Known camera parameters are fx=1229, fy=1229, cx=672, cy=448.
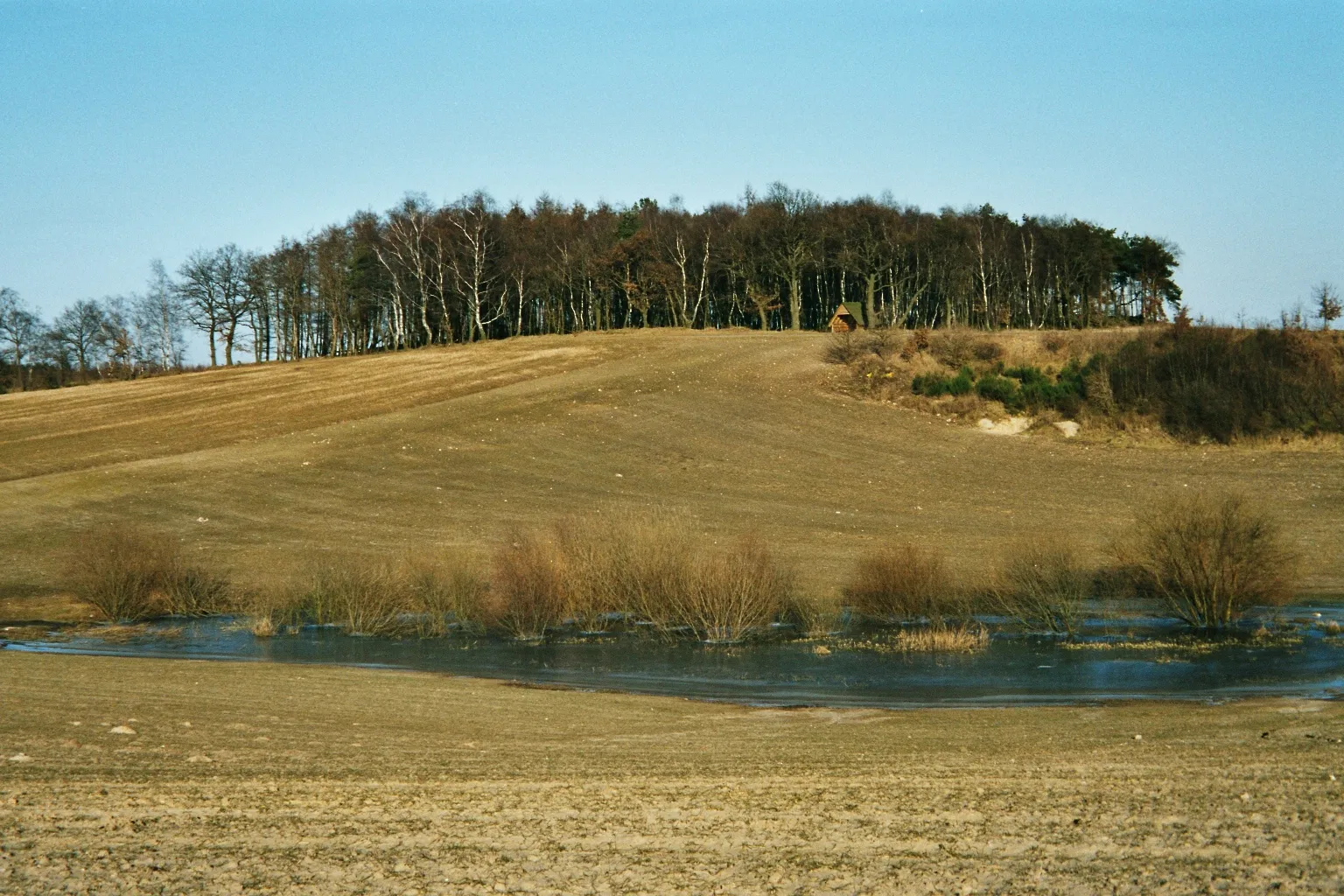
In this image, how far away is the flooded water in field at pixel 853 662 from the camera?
20641 mm

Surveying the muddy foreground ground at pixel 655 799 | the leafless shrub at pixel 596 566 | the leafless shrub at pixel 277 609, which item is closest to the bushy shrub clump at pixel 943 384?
the leafless shrub at pixel 596 566

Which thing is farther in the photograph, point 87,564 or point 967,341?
point 967,341

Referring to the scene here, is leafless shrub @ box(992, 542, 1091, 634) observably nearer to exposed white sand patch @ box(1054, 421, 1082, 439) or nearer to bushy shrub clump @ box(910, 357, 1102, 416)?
exposed white sand patch @ box(1054, 421, 1082, 439)

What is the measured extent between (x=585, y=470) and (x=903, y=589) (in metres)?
20.5

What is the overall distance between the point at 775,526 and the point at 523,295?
239 feet

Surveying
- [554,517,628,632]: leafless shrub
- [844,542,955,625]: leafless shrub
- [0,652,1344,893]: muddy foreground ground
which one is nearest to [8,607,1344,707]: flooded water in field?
[554,517,628,632]: leafless shrub

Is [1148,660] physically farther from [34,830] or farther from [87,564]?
[87,564]

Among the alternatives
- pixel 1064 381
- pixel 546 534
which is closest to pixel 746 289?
pixel 1064 381

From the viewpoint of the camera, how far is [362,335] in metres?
119

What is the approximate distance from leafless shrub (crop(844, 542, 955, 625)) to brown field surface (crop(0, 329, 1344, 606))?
5.50 feet

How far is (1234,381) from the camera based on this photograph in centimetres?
5725

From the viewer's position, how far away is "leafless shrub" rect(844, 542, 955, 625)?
95.0 ft

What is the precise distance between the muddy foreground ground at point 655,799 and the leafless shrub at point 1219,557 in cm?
932

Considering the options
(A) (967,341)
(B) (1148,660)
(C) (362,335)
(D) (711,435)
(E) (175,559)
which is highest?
(C) (362,335)
